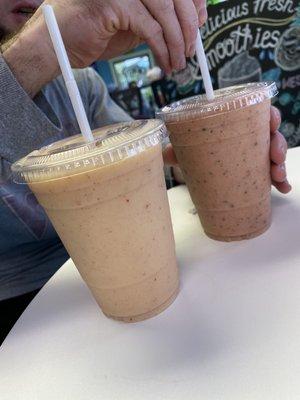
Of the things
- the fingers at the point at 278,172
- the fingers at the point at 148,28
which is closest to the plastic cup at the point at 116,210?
the fingers at the point at 148,28

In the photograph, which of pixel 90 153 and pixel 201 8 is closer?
pixel 90 153

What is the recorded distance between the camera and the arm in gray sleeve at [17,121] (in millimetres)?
793

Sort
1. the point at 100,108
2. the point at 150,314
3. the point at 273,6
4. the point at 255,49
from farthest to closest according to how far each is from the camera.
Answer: the point at 255,49
the point at 273,6
the point at 100,108
the point at 150,314

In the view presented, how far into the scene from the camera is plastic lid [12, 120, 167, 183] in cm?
54

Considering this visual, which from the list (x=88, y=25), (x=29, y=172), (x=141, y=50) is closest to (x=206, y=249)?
(x=29, y=172)

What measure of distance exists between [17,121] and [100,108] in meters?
0.66

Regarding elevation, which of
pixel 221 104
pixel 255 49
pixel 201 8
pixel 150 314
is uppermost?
pixel 201 8

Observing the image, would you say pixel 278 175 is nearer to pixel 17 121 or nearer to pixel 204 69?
pixel 204 69

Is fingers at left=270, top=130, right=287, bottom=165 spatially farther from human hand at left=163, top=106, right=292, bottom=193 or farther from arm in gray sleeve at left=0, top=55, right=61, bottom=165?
arm in gray sleeve at left=0, top=55, right=61, bottom=165

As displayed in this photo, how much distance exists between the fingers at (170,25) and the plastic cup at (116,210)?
0.73ft

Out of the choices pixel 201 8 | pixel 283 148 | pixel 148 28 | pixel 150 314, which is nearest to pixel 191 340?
pixel 150 314

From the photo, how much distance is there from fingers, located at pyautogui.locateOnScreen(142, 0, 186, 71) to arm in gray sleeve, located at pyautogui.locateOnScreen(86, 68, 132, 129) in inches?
24.9

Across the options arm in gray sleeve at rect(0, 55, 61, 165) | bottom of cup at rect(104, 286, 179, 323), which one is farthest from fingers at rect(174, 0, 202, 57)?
bottom of cup at rect(104, 286, 179, 323)

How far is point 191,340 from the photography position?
1.82ft
